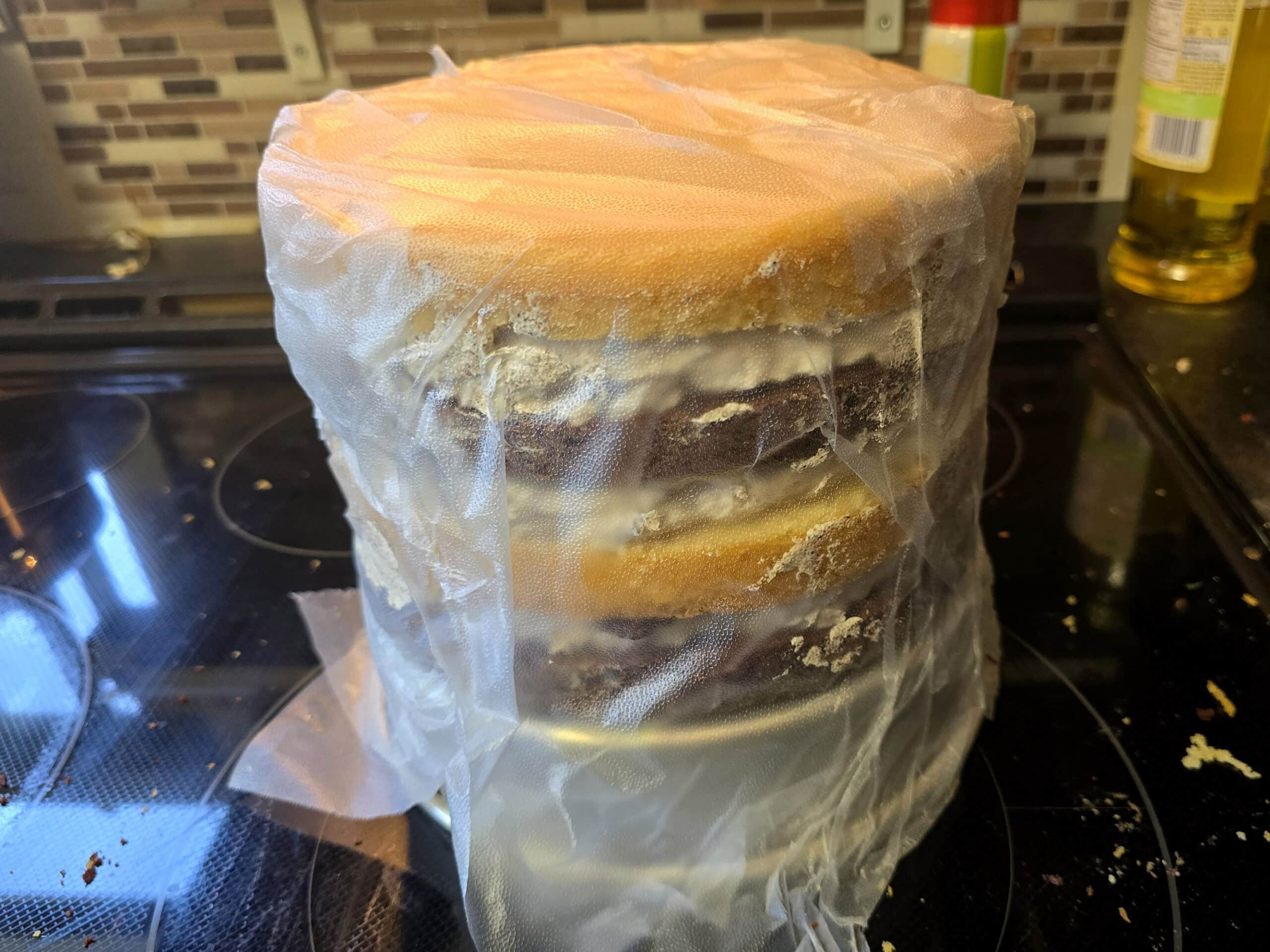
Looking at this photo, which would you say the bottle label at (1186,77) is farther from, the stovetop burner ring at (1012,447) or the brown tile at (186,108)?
the brown tile at (186,108)

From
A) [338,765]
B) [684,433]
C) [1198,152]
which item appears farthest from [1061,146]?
[338,765]

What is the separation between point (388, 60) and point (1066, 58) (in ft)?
2.33

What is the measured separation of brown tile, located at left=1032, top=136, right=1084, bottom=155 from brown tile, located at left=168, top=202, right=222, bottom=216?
950 millimetres

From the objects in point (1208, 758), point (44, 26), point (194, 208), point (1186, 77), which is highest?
point (44, 26)

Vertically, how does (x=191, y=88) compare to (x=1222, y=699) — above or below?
above

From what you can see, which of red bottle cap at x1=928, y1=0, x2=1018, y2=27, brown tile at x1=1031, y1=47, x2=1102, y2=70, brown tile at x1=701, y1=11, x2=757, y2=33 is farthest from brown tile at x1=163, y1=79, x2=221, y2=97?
brown tile at x1=1031, y1=47, x2=1102, y2=70

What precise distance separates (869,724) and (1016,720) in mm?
162

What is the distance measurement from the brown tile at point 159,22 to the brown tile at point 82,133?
12cm

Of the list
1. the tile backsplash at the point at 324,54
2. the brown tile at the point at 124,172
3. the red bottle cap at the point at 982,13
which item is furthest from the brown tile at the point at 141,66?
the red bottle cap at the point at 982,13

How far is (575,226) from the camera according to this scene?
13.5 inches

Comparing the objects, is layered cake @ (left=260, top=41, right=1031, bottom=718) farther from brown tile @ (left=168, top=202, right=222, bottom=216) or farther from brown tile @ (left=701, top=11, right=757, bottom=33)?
brown tile @ (left=168, top=202, right=222, bottom=216)

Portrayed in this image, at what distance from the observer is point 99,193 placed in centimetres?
108

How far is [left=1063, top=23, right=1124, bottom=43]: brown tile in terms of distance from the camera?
91 centimetres

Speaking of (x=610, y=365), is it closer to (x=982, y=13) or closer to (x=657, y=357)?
(x=657, y=357)
